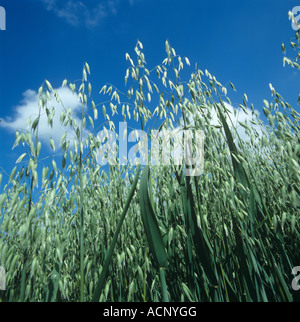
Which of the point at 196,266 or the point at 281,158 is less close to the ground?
the point at 281,158

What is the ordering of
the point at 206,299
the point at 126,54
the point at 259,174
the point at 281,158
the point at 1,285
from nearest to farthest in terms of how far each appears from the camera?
1. the point at 1,285
2. the point at 206,299
3. the point at 281,158
4. the point at 259,174
5. the point at 126,54

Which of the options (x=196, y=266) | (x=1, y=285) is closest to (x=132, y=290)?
(x=196, y=266)

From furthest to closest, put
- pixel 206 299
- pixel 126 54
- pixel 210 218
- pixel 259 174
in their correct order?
pixel 126 54
pixel 259 174
pixel 210 218
pixel 206 299

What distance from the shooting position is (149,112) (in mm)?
1688

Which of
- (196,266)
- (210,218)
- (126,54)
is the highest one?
(126,54)

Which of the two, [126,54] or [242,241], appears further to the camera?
[126,54]

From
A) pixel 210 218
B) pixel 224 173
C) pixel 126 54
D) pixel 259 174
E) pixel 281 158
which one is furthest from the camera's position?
pixel 126 54

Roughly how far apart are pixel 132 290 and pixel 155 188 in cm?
59

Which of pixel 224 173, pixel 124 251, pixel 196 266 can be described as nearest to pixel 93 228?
pixel 124 251

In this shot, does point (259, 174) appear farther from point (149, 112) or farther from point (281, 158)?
point (149, 112)

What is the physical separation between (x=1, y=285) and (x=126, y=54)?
59.9 inches

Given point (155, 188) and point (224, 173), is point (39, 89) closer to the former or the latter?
point (155, 188)

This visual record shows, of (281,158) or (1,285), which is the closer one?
(1,285)

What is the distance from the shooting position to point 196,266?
1.18m
